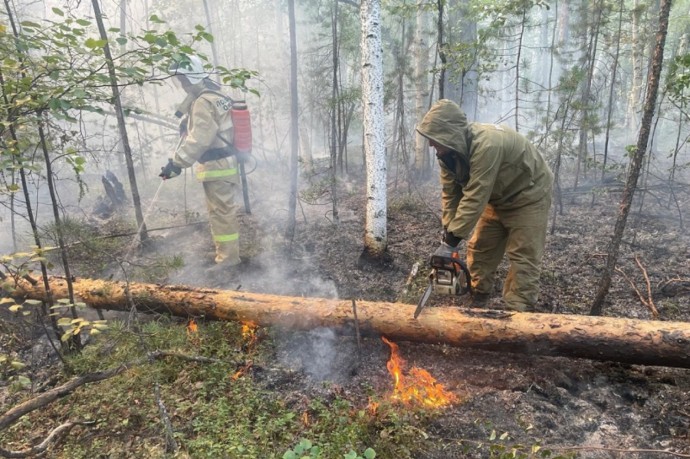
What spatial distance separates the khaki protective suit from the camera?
557 centimetres

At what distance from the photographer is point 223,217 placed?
588 cm

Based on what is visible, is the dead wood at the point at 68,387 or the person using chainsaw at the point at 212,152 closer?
the dead wood at the point at 68,387

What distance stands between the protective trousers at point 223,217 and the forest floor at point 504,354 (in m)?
0.35

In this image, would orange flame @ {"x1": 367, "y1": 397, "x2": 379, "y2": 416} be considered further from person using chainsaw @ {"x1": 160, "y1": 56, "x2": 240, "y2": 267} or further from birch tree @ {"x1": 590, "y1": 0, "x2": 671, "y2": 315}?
person using chainsaw @ {"x1": 160, "y1": 56, "x2": 240, "y2": 267}

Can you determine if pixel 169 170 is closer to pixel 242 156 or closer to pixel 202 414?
pixel 242 156

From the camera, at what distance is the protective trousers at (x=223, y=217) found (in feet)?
19.3

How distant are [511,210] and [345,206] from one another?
18.5 ft

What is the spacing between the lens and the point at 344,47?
1192 cm

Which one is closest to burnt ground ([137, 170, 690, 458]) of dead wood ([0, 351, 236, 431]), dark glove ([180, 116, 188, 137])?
dead wood ([0, 351, 236, 431])

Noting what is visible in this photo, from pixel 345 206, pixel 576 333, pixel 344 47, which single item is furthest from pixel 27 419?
pixel 344 47

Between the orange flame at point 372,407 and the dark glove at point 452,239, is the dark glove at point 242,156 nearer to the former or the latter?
the dark glove at point 452,239

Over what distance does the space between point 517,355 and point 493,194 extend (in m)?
1.64

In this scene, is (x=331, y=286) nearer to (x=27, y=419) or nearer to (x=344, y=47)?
(x=27, y=419)

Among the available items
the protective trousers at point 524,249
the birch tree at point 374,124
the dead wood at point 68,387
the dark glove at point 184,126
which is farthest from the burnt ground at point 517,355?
the dark glove at point 184,126
